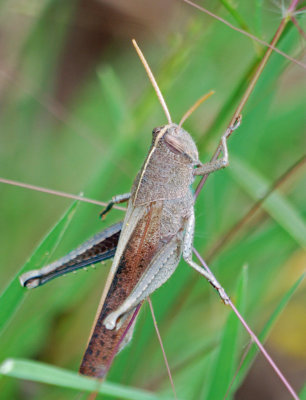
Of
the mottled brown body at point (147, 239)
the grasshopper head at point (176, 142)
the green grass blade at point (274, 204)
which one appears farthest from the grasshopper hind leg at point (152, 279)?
the green grass blade at point (274, 204)

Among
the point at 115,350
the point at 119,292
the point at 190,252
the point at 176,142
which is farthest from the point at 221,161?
the point at 115,350

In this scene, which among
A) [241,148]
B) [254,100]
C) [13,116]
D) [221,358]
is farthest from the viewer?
[13,116]

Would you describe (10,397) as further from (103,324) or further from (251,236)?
(251,236)

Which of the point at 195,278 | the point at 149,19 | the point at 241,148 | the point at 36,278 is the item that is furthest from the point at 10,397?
the point at 149,19

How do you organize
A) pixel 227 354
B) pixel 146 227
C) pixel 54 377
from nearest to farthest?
pixel 54 377
pixel 227 354
pixel 146 227

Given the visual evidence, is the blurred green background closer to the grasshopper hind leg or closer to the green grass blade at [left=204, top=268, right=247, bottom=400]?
the green grass blade at [left=204, top=268, right=247, bottom=400]

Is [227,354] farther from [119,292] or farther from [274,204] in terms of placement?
[274,204]
